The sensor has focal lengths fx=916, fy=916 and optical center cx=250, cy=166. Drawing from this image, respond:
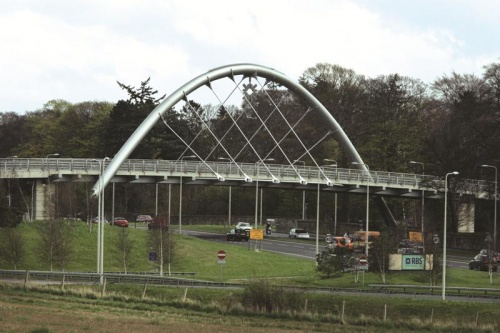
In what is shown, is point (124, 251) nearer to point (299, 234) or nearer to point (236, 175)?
point (236, 175)

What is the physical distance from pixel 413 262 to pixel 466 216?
44.3 m

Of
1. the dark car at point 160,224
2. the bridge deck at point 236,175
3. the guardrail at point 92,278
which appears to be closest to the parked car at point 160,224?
the dark car at point 160,224

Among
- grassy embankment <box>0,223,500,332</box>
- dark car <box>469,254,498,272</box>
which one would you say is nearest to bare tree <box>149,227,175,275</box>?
grassy embankment <box>0,223,500,332</box>

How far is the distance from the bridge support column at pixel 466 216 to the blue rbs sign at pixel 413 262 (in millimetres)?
40284

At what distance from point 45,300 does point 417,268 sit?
26788mm

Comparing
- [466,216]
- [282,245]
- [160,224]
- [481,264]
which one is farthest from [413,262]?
[466,216]

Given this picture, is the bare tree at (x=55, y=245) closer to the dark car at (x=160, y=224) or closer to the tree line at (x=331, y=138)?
the dark car at (x=160, y=224)

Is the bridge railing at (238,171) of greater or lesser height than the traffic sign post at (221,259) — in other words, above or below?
above

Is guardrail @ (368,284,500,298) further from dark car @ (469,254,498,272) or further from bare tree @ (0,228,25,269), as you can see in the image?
bare tree @ (0,228,25,269)

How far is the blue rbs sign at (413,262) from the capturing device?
60.4 m

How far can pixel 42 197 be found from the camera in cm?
8794

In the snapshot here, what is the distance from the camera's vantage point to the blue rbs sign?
60.4 meters

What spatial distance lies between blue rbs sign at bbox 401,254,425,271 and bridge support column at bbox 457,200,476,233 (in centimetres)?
4028

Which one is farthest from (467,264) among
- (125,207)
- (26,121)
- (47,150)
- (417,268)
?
(26,121)
